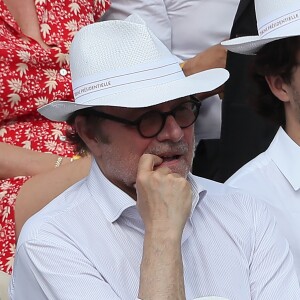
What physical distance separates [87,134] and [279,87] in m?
0.69

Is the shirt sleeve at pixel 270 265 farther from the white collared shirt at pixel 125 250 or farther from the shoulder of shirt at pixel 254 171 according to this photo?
the shoulder of shirt at pixel 254 171

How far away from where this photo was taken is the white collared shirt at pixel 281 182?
279 cm

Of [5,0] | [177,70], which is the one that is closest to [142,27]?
[177,70]

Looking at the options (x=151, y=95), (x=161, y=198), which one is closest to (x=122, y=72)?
(x=151, y=95)

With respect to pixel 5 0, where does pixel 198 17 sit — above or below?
below

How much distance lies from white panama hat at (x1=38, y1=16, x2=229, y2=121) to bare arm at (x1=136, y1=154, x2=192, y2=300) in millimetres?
210

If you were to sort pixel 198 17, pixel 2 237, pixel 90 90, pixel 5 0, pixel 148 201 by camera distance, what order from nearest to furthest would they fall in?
pixel 148 201
pixel 90 90
pixel 2 237
pixel 5 0
pixel 198 17

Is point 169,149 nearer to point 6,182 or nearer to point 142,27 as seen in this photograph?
point 142,27

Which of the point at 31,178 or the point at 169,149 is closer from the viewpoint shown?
the point at 169,149

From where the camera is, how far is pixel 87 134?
2576mm

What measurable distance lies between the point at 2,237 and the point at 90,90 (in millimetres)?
869

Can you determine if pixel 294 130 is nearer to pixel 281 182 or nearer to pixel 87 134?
pixel 281 182

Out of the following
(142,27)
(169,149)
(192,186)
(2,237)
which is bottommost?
(2,237)

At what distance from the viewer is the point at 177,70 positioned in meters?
2.61
